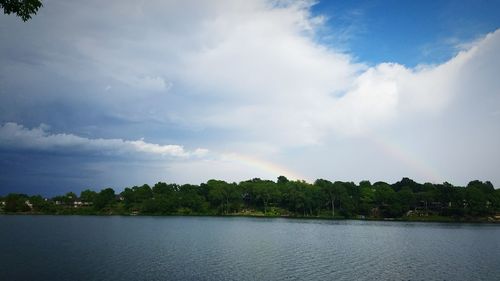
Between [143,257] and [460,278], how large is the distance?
46.7 metres

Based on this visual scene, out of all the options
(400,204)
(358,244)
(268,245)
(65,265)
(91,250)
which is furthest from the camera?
(400,204)

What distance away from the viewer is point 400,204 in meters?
198

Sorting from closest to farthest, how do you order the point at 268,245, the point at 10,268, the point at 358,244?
the point at 10,268
the point at 268,245
the point at 358,244

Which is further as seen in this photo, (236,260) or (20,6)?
(236,260)

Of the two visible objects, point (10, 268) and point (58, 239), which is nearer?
point (10, 268)

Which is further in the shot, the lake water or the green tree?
the lake water

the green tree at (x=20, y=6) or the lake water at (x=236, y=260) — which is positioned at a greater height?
the green tree at (x=20, y=6)

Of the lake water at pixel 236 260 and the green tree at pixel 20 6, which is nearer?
the green tree at pixel 20 6

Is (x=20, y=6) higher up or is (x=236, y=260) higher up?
(x=20, y=6)

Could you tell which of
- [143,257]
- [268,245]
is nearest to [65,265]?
[143,257]

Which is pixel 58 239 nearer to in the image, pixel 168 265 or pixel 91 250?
pixel 91 250

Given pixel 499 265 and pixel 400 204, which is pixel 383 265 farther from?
pixel 400 204

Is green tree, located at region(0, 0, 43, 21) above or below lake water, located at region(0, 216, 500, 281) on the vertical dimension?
above

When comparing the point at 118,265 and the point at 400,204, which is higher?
the point at 400,204
